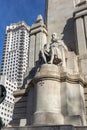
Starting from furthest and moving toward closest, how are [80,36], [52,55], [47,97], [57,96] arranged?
[80,36] < [52,55] < [57,96] < [47,97]

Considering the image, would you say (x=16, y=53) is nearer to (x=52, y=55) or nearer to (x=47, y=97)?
(x=52, y=55)

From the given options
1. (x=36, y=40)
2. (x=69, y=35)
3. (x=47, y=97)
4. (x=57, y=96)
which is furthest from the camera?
(x=36, y=40)

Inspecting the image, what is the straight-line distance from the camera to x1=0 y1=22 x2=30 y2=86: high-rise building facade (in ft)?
505

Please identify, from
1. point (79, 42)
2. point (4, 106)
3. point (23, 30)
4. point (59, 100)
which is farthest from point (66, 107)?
point (23, 30)

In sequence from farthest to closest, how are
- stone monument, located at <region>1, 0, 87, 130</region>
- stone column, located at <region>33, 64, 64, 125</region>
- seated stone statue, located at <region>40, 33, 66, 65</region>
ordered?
A: 1. seated stone statue, located at <region>40, 33, 66, 65</region>
2. stone monument, located at <region>1, 0, 87, 130</region>
3. stone column, located at <region>33, 64, 64, 125</region>

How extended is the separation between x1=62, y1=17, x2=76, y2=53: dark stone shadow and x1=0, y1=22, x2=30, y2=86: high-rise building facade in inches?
5011

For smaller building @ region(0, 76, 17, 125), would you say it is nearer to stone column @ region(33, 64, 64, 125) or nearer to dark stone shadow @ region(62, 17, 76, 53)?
dark stone shadow @ region(62, 17, 76, 53)

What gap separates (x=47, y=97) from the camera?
45.3ft

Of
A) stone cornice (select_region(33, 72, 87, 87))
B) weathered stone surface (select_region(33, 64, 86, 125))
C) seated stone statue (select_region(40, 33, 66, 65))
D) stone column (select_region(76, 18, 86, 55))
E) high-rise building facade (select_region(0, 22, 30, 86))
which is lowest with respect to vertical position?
weathered stone surface (select_region(33, 64, 86, 125))

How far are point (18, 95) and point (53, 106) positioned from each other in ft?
14.8

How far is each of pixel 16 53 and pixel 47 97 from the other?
146648 mm

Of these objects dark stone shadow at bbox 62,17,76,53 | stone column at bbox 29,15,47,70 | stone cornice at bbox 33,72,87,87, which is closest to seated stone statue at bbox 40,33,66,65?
stone cornice at bbox 33,72,87,87

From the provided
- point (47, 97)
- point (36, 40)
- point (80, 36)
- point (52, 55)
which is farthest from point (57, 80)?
point (36, 40)

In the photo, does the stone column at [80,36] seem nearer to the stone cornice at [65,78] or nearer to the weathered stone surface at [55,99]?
the stone cornice at [65,78]
